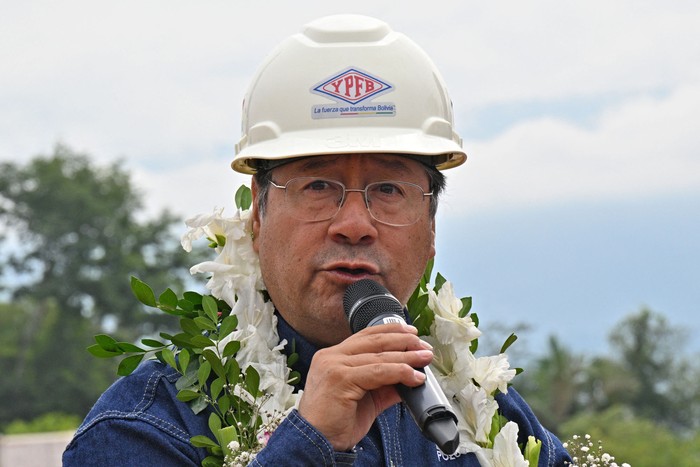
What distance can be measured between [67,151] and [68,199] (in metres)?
4.08

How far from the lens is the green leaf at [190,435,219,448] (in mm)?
4164

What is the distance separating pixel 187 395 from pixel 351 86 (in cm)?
121

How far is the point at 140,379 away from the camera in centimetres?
438

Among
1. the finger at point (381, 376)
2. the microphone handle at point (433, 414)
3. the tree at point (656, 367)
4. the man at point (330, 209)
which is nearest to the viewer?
the microphone handle at point (433, 414)

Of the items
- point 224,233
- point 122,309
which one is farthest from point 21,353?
point 224,233

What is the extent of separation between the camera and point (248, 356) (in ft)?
14.9

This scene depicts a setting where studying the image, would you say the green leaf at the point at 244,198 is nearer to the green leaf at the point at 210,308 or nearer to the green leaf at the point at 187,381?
the green leaf at the point at 210,308

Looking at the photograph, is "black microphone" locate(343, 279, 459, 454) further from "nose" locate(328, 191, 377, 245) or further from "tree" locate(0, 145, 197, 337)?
"tree" locate(0, 145, 197, 337)

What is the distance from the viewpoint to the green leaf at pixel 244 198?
16.2 ft

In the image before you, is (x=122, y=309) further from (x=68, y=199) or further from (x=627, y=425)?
(x=627, y=425)

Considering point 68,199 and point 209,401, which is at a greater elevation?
point 209,401

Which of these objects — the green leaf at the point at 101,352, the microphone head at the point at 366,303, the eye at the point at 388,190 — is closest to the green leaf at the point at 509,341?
the eye at the point at 388,190

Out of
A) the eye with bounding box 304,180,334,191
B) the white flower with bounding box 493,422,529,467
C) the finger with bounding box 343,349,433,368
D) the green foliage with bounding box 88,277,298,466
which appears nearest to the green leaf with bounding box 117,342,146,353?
the green foliage with bounding box 88,277,298,466

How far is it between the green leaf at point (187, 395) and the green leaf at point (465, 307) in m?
1.18
